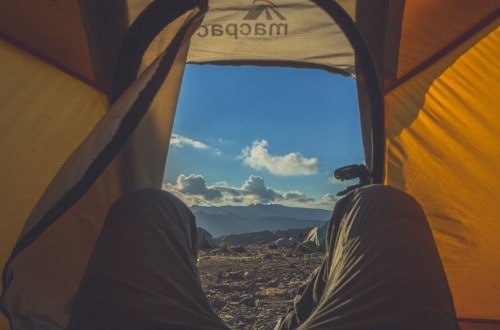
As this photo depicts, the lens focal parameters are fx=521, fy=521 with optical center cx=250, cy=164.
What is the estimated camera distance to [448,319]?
114cm

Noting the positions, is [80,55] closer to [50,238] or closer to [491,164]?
[50,238]

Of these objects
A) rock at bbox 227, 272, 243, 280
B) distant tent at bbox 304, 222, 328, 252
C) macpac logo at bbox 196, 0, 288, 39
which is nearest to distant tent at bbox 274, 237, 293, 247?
distant tent at bbox 304, 222, 328, 252

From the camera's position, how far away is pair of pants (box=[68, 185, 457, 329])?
1155mm

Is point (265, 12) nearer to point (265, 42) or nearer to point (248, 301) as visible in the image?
point (265, 42)

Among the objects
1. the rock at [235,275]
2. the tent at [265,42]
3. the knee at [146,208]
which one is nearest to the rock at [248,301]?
the rock at [235,275]

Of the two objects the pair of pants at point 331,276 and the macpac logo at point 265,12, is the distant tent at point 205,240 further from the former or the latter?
the pair of pants at point 331,276

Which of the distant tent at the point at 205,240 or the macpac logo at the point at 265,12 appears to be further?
the distant tent at the point at 205,240

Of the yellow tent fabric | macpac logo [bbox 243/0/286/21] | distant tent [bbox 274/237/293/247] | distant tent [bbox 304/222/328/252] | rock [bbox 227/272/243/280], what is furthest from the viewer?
distant tent [bbox 274/237/293/247]

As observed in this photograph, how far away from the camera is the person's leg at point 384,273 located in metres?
1.14

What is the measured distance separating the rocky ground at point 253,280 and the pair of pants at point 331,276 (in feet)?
6.62

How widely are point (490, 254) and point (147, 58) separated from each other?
2.14 m

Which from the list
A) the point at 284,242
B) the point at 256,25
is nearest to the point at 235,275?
the point at 256,25

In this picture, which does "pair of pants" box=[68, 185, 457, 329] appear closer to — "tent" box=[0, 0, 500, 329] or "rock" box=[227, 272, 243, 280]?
"tent" box=[0, 0, 500, 329]

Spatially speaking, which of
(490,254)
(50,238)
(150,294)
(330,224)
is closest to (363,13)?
(490,254)
